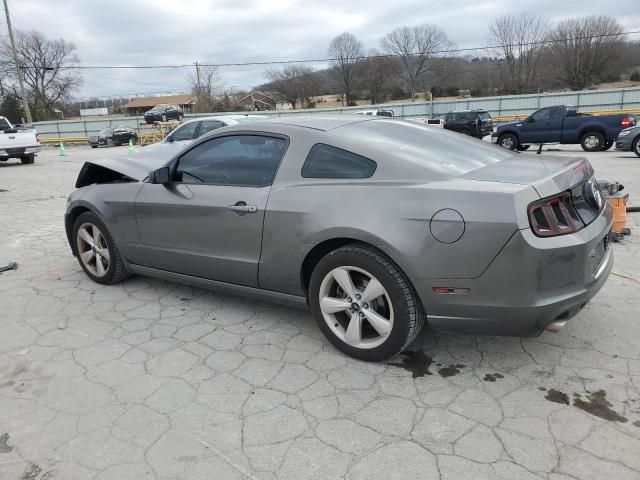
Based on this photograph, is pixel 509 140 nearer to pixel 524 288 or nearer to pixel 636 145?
pixel 636 145

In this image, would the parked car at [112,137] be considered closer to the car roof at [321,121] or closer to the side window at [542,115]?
the side window at [542,115]

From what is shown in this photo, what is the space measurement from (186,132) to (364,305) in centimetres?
1134

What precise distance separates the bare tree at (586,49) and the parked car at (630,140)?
4710 cm

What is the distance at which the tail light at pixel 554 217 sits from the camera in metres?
2.44

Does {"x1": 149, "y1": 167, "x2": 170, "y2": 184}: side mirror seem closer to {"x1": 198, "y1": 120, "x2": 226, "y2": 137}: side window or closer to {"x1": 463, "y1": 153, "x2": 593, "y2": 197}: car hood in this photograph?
{"x1": 463, "y1": 153, "x2": 593, "y2": 197}: car hood

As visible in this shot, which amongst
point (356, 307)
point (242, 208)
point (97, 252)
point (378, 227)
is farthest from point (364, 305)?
point (97, 252)

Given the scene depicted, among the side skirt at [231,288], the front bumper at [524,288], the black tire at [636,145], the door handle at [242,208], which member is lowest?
the black tire at [636,145]

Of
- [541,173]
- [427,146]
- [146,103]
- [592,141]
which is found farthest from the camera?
[146,103]

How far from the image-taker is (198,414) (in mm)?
2570

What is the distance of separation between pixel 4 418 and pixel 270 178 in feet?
6.66

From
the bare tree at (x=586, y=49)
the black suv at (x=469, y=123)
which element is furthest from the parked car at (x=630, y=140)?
the bare tree at (x=586, y=49)

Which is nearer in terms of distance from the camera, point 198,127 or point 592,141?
point 198,127

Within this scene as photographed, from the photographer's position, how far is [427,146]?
3195mm

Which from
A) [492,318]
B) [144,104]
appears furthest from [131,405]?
[144,104]
